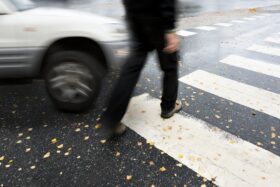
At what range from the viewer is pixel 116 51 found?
3.67 metres

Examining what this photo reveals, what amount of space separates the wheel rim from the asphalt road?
0.86ft

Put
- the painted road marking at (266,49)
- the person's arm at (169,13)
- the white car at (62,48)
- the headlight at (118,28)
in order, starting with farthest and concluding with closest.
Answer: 1. the painted road marking at (266,49)
2. the headlight at (118,28)
3. the white car at (62,48)
4. the person's arm at (169,13)

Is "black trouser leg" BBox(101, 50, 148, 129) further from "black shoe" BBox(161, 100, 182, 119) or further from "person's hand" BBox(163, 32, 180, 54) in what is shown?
"black shoe" BBox(161, 100, 182, 119)

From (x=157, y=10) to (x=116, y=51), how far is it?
1.14 meters

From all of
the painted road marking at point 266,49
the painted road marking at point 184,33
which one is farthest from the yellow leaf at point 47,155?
the painted road marking at point 184,33

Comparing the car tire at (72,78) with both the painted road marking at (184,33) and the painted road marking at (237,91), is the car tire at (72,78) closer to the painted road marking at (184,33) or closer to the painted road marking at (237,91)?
the painted road marking at (237,91)

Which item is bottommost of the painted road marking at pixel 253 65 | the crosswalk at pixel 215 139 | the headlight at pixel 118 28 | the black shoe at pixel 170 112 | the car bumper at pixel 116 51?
the painted road marking at pixel 253 65

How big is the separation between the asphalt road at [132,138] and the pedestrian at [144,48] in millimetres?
403

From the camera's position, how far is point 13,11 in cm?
355

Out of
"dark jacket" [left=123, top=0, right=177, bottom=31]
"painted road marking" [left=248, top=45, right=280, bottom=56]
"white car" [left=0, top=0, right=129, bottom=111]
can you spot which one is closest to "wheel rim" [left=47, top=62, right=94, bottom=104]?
"white car" [left=0, top=0, right=129, bottom=111]

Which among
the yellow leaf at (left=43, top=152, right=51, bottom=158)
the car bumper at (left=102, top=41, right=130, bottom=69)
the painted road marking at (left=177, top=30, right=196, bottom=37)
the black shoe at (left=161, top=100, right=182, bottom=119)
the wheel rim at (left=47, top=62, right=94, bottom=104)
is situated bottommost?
the painted road marking at (left=177, top=30, right=196, bottom=37)

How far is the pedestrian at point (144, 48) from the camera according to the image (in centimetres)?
266

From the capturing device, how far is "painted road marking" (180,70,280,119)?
13.4 feet

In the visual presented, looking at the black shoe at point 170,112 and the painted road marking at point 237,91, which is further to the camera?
the painted road marking at point 237,91
